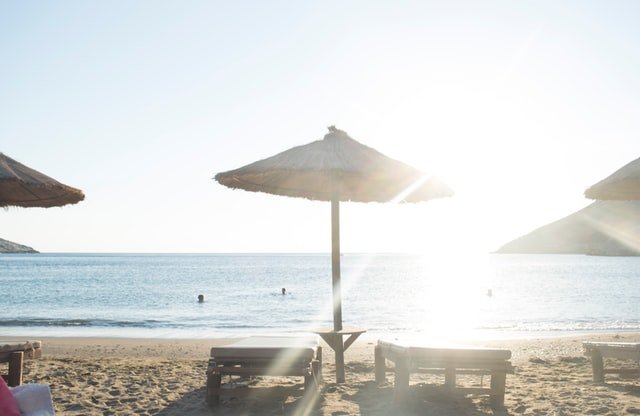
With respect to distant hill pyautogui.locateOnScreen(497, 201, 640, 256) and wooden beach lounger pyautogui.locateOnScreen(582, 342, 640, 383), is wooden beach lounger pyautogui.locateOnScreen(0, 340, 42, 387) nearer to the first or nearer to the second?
wooden beach lounger pyautogui.locateOnScreen(582, 342, 640, 383)

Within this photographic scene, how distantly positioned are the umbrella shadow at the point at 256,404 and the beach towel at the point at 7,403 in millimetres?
2431

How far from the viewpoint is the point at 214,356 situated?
5.62 meters

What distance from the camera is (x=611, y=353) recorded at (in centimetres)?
695

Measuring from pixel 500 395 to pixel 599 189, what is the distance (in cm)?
358

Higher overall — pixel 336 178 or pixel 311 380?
pixel 336 178

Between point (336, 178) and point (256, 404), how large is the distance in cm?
300

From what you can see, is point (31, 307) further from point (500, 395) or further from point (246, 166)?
point (500, 395)

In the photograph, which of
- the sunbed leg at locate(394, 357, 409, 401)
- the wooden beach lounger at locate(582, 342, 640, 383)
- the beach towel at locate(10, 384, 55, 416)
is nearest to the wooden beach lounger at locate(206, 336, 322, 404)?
the sunbed leg at locate(394, 357, 409, 401)

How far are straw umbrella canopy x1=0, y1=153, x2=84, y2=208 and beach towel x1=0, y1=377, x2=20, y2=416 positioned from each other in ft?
10.6

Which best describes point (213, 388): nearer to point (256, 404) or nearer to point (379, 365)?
point (256, 404)

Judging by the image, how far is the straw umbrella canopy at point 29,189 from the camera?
6.03m

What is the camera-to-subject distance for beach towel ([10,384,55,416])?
3.44 meters

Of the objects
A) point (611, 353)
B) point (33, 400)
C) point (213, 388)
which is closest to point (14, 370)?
point (213, 388)

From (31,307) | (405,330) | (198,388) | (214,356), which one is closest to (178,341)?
(405,330)
